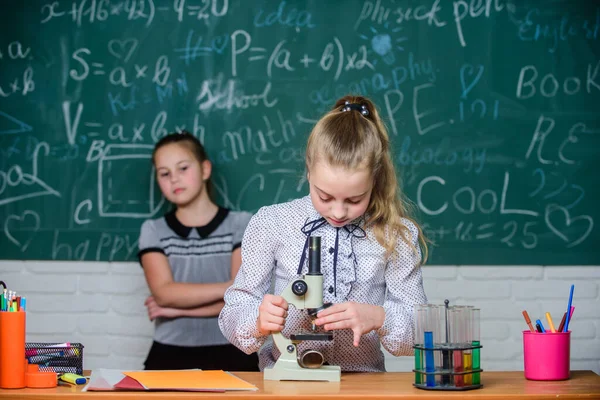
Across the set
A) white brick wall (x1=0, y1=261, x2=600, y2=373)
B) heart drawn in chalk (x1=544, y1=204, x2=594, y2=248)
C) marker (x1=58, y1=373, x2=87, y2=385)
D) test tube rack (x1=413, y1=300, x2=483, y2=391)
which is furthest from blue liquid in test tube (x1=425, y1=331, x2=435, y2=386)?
heart drawn in chalk (x1=544, y1=204, x2=594, y2=248)

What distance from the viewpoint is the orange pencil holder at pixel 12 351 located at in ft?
6.11

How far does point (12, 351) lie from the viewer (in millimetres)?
1872

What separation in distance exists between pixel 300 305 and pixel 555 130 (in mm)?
2146

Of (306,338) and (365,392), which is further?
(306,338)

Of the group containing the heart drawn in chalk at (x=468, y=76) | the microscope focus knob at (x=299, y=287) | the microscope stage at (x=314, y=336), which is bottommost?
the microscope stage at (x=314, y=336)

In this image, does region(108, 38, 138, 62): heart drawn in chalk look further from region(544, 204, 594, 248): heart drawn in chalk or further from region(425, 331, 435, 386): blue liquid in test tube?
region(425, 331, 435, 386): blue liquid in test tube

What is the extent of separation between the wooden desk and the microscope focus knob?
0.69 ft

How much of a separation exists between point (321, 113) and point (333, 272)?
5.21 ft

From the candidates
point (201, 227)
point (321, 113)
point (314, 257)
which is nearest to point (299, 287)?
point (314, 257)

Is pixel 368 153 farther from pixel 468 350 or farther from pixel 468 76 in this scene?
pixel 468 76

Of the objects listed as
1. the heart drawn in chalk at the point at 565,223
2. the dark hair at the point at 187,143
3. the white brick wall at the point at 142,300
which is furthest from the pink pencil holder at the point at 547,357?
the dark hair at the point at 187,143

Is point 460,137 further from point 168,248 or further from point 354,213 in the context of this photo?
point 354,213

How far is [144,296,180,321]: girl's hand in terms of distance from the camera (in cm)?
336

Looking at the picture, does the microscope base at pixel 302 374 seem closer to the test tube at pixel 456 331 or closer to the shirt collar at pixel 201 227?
the test tube at pixel 456 331
